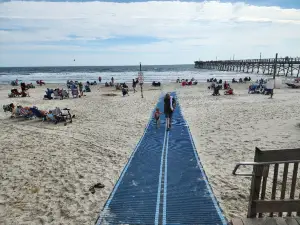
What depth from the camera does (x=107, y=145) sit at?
28.1 ft

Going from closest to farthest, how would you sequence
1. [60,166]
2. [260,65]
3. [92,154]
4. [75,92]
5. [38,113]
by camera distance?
[60,166], [92,154], [38,113], [75,92], [260,65]

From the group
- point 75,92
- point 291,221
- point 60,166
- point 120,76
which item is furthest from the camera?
point 120,76

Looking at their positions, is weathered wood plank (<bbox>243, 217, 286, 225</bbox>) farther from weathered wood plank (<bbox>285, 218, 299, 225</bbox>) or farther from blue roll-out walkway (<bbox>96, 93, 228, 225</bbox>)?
blue roll-out walkway (<bbox>96, 93, 228, 225</bbox>)

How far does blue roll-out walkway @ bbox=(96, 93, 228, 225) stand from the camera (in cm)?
440

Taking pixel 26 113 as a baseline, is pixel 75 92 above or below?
above

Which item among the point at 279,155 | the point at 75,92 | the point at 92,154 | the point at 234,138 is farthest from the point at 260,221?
the point at 75,92

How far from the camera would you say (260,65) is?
6256 cm

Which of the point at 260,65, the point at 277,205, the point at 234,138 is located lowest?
the point at 234,138

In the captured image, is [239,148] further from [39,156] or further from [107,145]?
[39,156]

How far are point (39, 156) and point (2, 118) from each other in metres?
7.64

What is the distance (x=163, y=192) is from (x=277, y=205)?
7.70 feet

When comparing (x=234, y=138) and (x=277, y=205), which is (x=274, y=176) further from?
(x=234, y=138)

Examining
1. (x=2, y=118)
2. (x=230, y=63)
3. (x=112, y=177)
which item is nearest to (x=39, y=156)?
(x=112, y=177)

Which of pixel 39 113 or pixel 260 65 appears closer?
pixel 39 113
